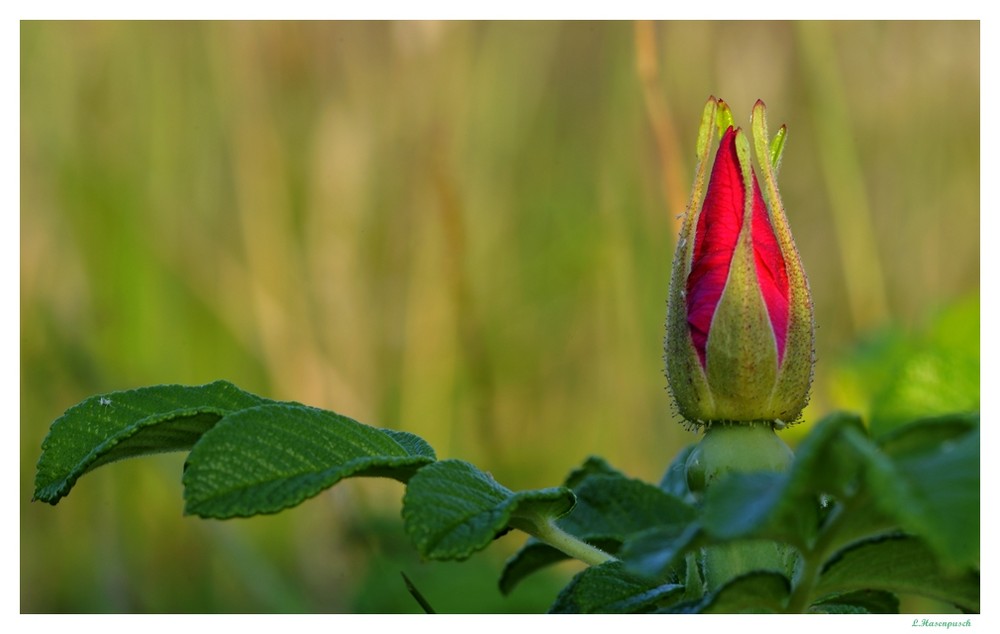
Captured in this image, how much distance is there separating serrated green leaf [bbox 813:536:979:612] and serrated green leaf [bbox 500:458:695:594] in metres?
0.26

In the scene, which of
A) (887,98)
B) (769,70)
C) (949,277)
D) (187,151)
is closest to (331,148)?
(187,151)

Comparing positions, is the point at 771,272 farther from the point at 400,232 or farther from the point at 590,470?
the point at 400,232

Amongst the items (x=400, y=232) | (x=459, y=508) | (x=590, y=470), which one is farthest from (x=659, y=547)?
(x=400, y=232)

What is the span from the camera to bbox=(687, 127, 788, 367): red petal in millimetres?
1104

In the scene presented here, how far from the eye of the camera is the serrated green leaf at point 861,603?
1227 mm

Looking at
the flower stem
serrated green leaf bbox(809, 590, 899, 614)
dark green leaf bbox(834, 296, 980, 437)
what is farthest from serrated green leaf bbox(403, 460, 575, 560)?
dark green leaf bbox(834, 296, 980, 437)

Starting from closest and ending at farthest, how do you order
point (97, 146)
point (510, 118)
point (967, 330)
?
point (967, 330) → point (97, 146) → point (510, 118)

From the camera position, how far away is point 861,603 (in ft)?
4.10

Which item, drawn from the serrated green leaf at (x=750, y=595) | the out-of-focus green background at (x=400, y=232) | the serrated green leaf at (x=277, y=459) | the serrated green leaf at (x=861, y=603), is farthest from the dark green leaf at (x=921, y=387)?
the out-of-focus green background at (x=400, y=232)

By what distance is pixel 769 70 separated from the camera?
182 inches

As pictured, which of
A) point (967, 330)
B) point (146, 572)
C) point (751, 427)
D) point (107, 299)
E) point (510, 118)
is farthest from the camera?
point (510, 118)

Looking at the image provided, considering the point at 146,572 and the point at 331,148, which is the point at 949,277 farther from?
the point at 146,572

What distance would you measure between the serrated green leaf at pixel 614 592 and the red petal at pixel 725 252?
21cm

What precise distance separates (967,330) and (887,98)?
6.23ft
